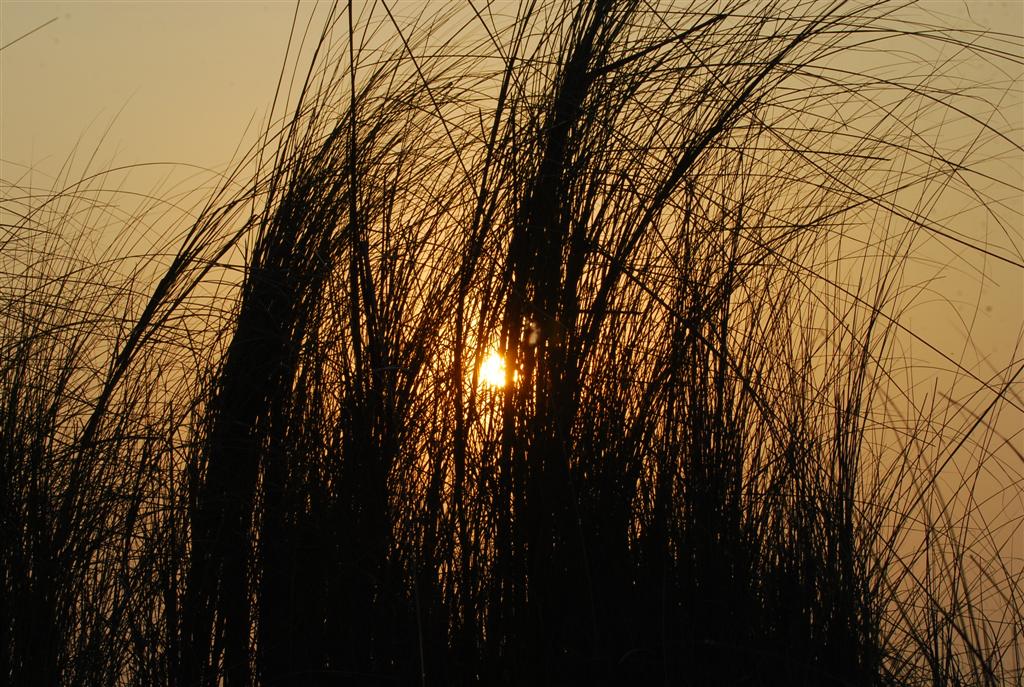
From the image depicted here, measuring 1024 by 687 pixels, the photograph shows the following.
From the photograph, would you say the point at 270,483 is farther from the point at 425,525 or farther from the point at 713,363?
the point at 713,363

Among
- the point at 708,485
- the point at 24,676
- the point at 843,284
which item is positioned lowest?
the point at 24,676

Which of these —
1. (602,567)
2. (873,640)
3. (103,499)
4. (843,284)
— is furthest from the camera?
(843,284)

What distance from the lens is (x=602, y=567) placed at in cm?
129

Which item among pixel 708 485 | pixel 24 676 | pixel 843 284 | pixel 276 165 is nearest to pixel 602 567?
pixel 708 485

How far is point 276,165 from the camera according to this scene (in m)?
1.54

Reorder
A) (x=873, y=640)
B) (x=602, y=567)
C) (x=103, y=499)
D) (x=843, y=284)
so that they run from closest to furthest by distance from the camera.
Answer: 1. (x=602, y=567)
2. (x=873, y=640)
3. (x=103, y=499)
4. (x=843, y=284)

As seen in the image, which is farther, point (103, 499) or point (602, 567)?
point (103, 499)

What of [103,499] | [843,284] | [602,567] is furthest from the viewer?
[843,284]

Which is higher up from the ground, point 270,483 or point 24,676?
point 270,483

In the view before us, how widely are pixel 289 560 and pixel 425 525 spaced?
20cm

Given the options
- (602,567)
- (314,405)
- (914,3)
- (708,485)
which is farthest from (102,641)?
(914,3)

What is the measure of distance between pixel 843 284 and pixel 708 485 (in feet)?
1.66

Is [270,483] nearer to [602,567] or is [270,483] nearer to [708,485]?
[602,567]

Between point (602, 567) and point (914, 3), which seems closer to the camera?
point (602, 567)
